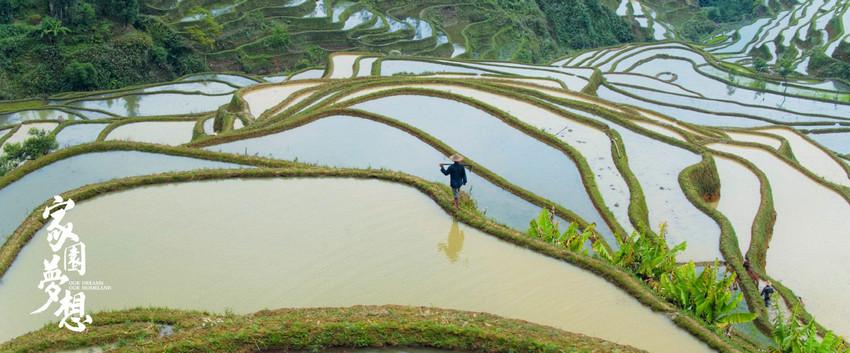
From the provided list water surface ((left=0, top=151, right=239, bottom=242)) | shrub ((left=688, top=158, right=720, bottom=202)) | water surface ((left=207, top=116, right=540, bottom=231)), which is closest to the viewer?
water surface ((left=0, top=151, right=239, bottom=242))

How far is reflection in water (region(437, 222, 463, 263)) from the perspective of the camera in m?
7.08

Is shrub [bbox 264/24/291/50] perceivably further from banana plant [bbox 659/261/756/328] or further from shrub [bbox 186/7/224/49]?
banana plant [bbox 659/261/756/328]

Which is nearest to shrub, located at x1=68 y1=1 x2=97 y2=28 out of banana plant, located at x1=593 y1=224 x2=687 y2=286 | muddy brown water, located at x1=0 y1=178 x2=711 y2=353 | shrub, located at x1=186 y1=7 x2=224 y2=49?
shrub, located at x1=186 y1=7 x2=224 y2=49

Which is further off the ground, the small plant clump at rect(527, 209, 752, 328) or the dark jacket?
the dark jacket

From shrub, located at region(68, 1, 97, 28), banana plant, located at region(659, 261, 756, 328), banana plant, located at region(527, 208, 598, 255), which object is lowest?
banana plant, located at region(659, 261, 756, 328)

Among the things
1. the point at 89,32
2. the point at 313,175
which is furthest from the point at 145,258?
the point at 89,32

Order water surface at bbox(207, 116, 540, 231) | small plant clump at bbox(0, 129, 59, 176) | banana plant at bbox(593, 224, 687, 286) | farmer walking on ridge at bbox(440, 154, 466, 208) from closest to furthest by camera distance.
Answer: banana plant at bbox(593, 224, 687, 286), farmer walking on ridge at bbox(440, 154, 466, 208), water surface at bbox(207, 116, 540, 231), small plant clump at bbox(0, 129, 59, 176)

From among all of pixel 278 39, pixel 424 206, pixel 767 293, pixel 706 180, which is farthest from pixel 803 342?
pixel 278 39

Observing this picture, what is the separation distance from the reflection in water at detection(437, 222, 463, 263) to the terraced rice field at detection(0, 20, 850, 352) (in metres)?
0.03

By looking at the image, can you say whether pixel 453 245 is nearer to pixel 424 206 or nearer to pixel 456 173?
pixel 456 173

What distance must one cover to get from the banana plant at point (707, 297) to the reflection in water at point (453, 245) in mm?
2300

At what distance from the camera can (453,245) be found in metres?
7.32

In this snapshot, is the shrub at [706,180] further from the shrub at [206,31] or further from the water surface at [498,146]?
the shrub at [206,31]

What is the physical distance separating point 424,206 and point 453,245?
1.08m
